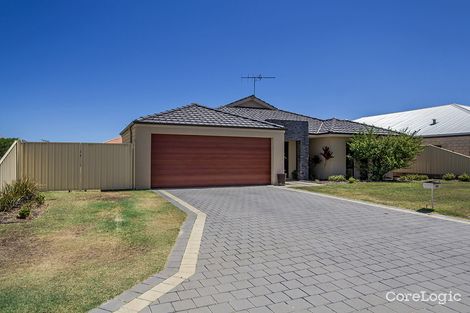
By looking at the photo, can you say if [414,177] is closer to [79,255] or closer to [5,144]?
[79,255]

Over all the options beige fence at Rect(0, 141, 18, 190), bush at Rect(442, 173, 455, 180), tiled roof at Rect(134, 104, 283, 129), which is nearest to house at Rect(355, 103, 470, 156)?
bush at Rect(442, 173, 455, 180)

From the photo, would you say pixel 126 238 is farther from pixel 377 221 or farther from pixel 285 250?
pixel 377 221

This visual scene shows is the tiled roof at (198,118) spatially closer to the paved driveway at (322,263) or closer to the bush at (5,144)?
the bush at (5,144)

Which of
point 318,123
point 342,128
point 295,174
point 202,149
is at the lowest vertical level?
point 295,174

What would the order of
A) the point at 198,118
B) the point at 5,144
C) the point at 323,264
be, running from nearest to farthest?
the point at 323,264
the point at 5,144
the point at 198,118

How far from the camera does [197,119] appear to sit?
1725cm

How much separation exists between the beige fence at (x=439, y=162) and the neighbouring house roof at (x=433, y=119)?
2.27 meters

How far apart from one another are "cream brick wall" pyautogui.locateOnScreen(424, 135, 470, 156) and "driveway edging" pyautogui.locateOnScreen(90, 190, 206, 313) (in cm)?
2577

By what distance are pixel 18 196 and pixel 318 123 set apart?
803 inches

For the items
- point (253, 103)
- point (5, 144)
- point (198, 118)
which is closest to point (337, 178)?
point (198, 118)

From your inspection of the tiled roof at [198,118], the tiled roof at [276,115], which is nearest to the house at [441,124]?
the tiled roof at [276,115]

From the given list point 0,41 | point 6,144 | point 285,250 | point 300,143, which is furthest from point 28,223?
point 300,143

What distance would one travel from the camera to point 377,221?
8656 mm

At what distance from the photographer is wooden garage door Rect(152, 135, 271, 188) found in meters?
16.4
